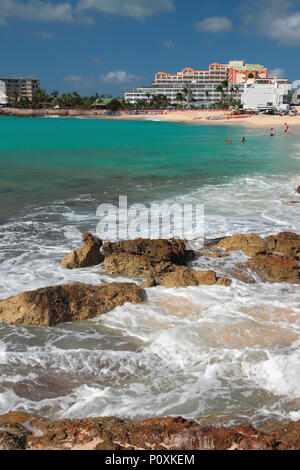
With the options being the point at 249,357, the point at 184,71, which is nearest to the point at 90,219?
the point at 249,357

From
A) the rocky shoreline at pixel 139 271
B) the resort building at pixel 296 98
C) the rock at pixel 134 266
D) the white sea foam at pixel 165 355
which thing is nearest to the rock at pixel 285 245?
the rocky shoreline at pixel 139 271

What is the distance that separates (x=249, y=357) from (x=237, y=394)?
934 mm

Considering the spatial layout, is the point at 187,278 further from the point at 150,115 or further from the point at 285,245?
the point at 150,115

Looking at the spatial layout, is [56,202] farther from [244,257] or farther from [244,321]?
[244,321]

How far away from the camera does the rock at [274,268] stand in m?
9.26

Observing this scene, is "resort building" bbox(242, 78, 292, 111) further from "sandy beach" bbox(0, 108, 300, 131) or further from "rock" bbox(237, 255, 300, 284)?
"rock" bbox(237, 255, 300, 284)

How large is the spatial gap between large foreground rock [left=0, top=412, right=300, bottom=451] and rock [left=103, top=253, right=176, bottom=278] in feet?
16.3

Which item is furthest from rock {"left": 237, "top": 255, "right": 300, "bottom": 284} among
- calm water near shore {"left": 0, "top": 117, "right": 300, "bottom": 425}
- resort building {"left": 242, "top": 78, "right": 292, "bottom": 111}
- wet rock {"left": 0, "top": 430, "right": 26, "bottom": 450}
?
resort building {"left": 242, "top": 78, "right": 292, "bottom": 111}

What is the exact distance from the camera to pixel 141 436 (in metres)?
4.26

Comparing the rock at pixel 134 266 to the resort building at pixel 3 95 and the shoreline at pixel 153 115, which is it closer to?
the shoreline at pixel 153 115

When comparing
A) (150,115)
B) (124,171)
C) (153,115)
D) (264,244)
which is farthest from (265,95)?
(264,244)

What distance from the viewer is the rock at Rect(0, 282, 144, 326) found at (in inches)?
288

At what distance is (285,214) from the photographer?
50.4 feet

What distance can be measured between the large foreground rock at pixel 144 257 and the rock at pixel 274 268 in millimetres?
1626
